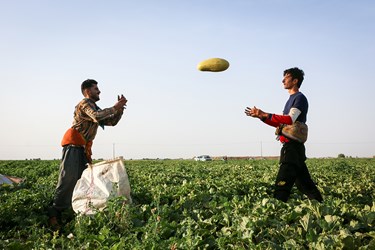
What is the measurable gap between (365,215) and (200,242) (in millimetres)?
1789

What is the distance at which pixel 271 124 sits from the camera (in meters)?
5.17

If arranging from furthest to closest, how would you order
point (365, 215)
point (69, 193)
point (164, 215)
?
point (69, 193) → point (164, 215) → point (365, 215)

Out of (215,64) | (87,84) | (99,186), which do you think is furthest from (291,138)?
(87,84)

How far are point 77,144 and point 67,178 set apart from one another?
495mm

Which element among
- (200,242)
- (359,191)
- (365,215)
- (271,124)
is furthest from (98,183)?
(359,191)

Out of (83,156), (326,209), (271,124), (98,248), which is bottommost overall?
(98,248)

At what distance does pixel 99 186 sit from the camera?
200 inches

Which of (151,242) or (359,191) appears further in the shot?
(359,191)

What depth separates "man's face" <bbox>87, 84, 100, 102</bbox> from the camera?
19.0ft

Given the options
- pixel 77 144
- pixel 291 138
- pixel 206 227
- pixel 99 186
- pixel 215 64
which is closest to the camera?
pixel 206 227

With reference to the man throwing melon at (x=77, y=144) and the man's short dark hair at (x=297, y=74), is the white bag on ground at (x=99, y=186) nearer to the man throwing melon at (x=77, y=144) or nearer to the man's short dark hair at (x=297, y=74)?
the man throwing melon at (x=77, y=144)

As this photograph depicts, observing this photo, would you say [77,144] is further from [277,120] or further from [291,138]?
[291,138]

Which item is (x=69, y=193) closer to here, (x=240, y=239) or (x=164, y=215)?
(x=164, y=215)

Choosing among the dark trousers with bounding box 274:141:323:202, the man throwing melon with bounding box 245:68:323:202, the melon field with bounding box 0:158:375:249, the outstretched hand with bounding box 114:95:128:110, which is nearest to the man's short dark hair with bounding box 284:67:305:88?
the man throwing melon with bounding box 245:68:323:202
